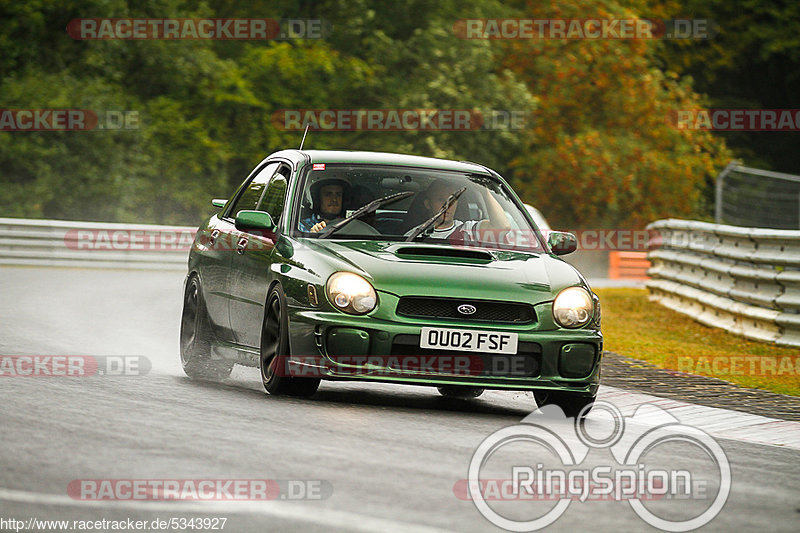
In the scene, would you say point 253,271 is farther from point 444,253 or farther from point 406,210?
point 444,253

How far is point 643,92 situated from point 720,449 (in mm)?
39699

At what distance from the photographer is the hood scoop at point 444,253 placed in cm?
930

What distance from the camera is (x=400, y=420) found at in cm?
845

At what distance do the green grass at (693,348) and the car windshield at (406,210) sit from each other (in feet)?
9.91

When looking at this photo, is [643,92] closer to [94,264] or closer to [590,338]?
[94,264]

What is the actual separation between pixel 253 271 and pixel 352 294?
1.24 meters

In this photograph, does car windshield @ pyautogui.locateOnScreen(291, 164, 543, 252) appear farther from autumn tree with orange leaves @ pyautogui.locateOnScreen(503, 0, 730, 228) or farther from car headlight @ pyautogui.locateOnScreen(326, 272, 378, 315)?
autumn tree with orange leaves @ pyautogui.locateOnScreen(503, 0, 730, 228)

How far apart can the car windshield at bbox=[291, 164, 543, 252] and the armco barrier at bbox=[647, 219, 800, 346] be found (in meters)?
5.41

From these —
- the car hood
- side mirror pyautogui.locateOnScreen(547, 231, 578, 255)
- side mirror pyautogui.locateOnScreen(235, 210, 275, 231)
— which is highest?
side mirror pyautogui.locateOnScreen(235, 210, 275, 231)

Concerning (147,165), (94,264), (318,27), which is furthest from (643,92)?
(94,264)

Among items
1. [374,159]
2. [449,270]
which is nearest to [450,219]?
[374,159]

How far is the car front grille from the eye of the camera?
888cm

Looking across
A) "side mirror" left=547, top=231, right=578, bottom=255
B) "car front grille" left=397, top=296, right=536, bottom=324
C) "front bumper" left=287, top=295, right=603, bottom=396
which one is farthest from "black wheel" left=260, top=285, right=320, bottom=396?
"side mirror" left=547, top=231, right=578, bottom=255

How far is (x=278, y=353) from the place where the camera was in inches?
360
